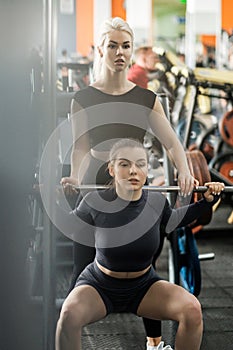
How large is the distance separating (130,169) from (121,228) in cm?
19

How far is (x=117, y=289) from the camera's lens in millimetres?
1887

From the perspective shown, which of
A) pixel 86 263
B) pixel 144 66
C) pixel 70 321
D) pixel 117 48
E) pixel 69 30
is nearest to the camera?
pixel 70 321

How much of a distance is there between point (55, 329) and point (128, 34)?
104 centimetres

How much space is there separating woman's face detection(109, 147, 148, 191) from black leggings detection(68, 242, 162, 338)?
0.39m

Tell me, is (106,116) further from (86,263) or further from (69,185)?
(86,263)

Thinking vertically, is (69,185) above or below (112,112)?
below

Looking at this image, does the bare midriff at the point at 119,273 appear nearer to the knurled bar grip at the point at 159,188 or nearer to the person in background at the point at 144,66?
the knurled bar grip at the point at 159,188

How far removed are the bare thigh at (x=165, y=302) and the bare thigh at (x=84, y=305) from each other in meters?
0.14

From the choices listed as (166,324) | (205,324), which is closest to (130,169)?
(166,324)

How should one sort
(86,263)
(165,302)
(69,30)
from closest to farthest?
(165,302) → (86,263) → (69,30)

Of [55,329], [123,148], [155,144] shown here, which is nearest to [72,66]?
[155,144]

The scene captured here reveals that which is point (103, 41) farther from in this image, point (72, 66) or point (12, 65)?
point (72, 66)

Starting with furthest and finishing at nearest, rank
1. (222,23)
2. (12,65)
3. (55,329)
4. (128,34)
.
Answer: (222,23) → (128,34) → (55,329) → (12,65)

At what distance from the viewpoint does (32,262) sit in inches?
75.4
